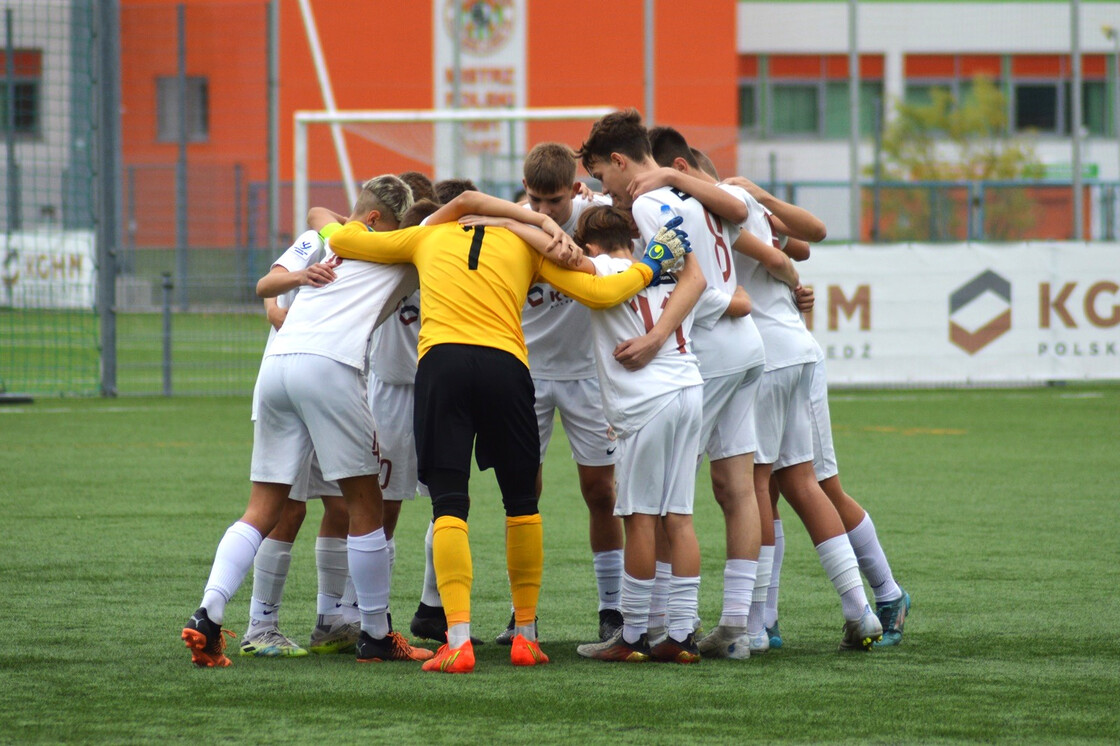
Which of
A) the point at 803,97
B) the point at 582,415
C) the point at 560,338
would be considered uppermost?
the point at 803,97

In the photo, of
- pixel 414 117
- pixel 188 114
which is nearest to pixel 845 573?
pixel 414 117

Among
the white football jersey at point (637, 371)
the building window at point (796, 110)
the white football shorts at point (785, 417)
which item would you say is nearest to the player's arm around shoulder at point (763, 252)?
the white football jersey at point (637, 371)

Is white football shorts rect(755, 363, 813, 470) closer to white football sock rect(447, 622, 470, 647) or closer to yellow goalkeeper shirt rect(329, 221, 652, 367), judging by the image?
yellow goalkeeper shirt rect(329, 221, 652, 367)

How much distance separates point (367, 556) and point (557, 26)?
2709 cm

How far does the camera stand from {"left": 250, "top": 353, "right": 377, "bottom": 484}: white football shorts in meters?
4.97

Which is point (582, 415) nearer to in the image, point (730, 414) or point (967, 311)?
point (730, 414)

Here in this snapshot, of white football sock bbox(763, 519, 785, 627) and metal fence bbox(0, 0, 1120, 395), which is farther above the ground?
metal fence bbox(0, 0, 1120, 395)

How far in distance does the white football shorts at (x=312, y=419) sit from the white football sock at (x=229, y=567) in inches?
8.0

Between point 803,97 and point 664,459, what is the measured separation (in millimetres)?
32325

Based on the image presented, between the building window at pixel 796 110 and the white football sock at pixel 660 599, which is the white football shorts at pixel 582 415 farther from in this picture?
the building window at pixel 796 110

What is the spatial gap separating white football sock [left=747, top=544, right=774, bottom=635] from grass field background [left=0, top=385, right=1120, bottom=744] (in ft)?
0.48

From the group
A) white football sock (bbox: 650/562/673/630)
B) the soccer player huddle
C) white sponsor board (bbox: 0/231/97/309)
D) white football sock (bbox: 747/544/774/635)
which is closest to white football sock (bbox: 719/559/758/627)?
the soccer player huddle

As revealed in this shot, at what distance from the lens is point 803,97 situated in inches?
1415

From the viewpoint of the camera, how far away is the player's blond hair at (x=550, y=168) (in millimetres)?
5211
